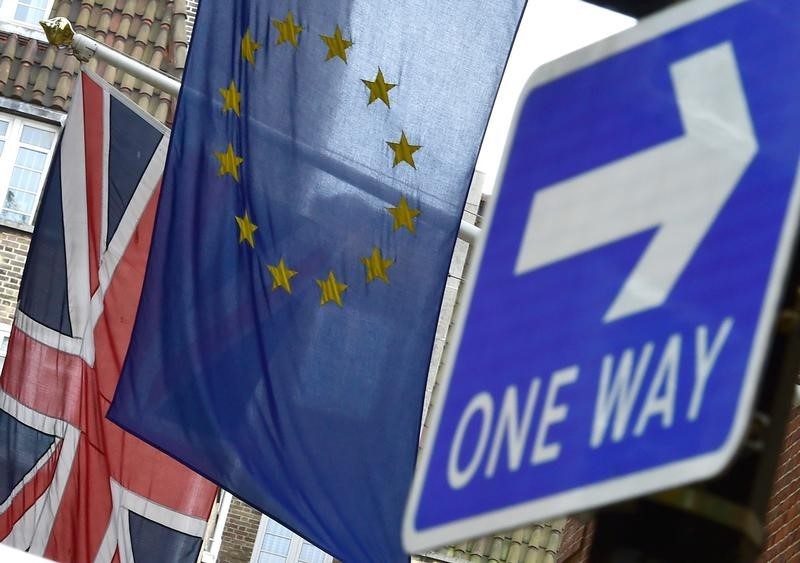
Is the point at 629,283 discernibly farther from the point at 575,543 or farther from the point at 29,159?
the point at 29,159

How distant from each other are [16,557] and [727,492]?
5009mm

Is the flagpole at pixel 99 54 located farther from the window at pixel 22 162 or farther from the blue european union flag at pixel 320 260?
the window at pixel 22 162

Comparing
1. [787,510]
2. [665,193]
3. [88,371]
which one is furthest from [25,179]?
[665,193]

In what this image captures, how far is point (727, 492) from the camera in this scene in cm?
206

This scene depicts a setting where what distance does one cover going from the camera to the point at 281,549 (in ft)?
61.7

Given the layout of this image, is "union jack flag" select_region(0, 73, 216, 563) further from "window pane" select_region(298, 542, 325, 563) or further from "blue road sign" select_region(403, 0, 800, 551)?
"window pane" select_region(298, 542, 325, 563)

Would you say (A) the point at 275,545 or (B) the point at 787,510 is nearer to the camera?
(B) the point at 787,510

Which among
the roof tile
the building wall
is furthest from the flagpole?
the roof tile

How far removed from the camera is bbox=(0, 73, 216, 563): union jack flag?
940cm

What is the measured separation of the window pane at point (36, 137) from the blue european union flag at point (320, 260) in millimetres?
12054

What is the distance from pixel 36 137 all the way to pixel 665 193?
18.3 m

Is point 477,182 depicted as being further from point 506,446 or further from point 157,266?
point 506,446

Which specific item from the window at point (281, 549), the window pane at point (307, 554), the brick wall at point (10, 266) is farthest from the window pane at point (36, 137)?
the window pane at point (307, 554)

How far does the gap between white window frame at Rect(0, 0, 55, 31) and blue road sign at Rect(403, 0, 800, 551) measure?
59.7 feet
